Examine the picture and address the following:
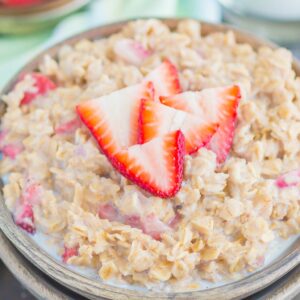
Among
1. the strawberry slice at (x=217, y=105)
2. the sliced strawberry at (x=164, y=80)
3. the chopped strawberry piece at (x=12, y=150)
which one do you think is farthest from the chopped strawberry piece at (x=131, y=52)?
the chopped strawberry piece at (x=12, y=150)

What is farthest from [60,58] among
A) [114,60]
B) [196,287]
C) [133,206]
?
[196,287]

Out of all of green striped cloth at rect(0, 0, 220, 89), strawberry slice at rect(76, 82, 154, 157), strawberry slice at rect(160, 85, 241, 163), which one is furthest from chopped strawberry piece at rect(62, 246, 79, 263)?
green striped cloth at rect(0, 0, 220, 89)

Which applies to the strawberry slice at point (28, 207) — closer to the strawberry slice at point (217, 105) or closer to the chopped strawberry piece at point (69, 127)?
the chopped strawberry piece at point (69, 127)

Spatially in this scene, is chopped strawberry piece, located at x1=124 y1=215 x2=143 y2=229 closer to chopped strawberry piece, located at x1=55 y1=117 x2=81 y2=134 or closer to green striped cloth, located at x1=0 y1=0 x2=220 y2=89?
chopped strawberry piece, located at x1=55 y1=117 x2=81 y2=134

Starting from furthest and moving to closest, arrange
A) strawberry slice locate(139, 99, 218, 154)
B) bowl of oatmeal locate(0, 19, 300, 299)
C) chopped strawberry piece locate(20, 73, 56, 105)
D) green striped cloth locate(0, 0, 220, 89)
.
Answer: green striped cloth locate(0, 0, 220, 89) < chopped strawberry piece locate(20, 73, 56, 105) < strawberry slice locate(139, 99, 218, 154) < bowl of oatmeal locate(0, 19, 300, 299)

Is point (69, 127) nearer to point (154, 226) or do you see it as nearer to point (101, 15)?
point (154, 226)

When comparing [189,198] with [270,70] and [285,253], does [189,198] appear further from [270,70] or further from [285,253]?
[270,70]

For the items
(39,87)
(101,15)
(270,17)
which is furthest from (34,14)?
(39,87)
